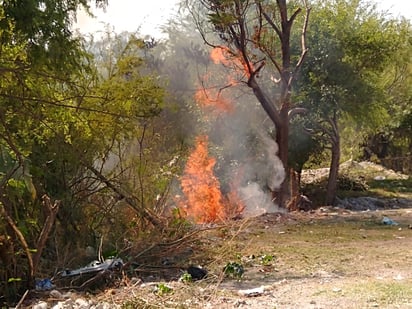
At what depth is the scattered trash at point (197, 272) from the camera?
5.82 m

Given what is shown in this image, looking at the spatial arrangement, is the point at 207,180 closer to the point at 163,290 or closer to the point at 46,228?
the point at 46,228

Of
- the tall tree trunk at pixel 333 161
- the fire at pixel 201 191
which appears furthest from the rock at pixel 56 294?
the tall tree trunk at pixel 333 161

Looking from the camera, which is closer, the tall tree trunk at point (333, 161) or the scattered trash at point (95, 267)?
the scattered trash at point (95, 267)

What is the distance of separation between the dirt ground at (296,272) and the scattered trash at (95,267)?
1.01ft

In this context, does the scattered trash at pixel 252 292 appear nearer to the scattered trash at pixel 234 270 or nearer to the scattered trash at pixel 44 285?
the scattered trash at pixel 234 270

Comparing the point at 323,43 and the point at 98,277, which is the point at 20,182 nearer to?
the point at 98,277

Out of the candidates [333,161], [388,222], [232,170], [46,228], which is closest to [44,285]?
[46,228]

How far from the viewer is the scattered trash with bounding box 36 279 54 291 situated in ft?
17.4

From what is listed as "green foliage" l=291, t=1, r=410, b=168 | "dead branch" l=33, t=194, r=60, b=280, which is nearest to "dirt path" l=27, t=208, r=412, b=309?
"dead branch" l=33, t=194, r=60, b=280

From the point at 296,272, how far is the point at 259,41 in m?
7.96

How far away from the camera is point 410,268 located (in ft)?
19.9

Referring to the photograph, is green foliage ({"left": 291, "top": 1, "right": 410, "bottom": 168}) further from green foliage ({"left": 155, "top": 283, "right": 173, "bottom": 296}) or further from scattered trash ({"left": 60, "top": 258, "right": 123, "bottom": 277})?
green foliage ({"left": 155, "top": 283, "right": 173, "bottom": 296})

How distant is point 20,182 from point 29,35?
1.49 metres


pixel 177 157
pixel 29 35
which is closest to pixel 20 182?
pixel 29 35
